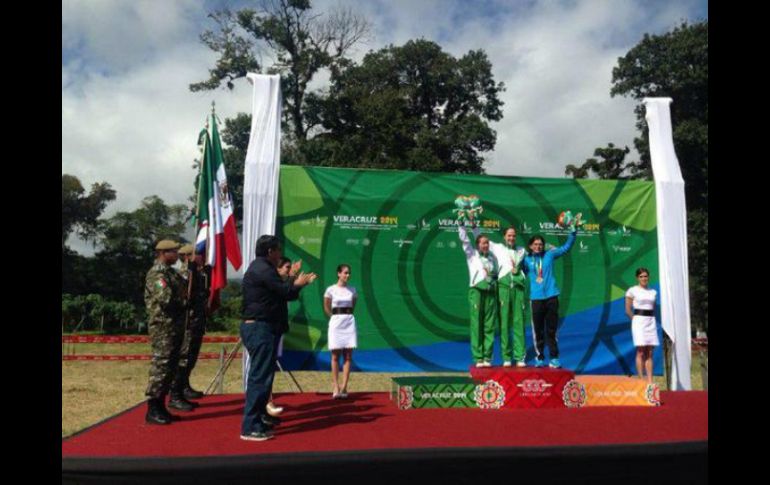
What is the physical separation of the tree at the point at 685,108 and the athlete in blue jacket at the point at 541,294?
11.6 meters

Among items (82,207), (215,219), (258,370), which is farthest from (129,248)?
(258,370)

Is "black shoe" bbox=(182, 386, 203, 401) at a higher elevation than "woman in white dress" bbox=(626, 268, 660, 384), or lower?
lower

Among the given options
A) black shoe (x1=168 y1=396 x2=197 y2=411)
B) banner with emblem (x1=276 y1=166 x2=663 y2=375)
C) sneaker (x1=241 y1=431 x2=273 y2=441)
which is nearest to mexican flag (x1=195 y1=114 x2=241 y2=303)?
banner with emblem (x1=276 y1=166 x2=663 y2=375)

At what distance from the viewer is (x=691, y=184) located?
17.8 meters

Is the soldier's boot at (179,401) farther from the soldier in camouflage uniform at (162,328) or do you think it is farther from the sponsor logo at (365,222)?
the sponsor logo at (365,222)

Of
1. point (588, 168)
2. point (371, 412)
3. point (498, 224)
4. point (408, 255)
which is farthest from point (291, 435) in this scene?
point (588, 168)

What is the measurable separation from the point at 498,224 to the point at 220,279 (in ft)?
11.0

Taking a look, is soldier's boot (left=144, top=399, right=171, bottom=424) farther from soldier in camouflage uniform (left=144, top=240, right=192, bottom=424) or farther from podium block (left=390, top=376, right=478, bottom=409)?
podium block (left=390, top=376, right=478, bottom=409)

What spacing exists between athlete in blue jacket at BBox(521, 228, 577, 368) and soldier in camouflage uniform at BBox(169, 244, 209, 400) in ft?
11.5

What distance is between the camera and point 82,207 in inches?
878

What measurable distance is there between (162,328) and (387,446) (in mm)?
2133

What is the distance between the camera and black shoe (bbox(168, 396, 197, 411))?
223 inches

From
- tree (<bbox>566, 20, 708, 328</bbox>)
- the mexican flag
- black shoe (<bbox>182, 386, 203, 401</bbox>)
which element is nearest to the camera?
black shoe (<bbox>182, 386, 203, 401</bbox>)
